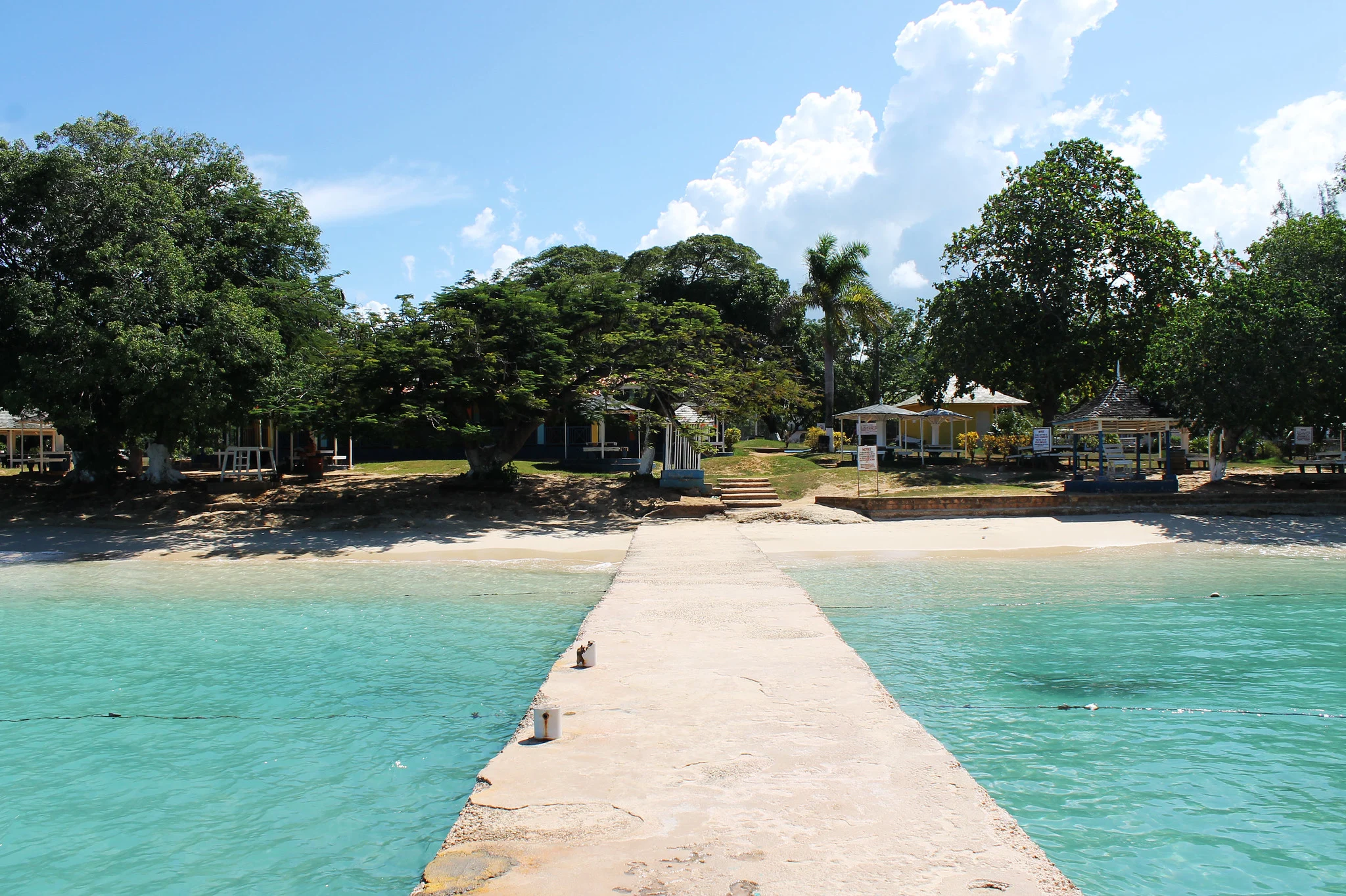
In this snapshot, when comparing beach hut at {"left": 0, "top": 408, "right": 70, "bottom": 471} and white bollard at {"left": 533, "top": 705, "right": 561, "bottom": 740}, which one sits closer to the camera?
white bollard at {"left": 533, "top": 705, "right": 561, "bottom": 740}

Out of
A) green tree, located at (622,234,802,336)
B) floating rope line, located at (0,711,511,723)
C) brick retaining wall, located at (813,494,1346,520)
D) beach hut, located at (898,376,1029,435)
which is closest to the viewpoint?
floating rope line, located at (0,711,511,723)

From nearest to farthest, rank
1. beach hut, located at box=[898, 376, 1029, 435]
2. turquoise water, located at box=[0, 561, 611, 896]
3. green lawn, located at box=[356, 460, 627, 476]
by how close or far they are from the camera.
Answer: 1. turquoise water, located at box=[0, 561, 611, 896]
2. green lawn, located at box=[356, 460, 627, 476]
3. beach hut, located at box=[898, 376, 1029, 435]

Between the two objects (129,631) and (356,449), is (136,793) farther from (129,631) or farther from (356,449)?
(356,449)

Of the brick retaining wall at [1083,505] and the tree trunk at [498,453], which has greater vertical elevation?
the tree trunk at [498,453]

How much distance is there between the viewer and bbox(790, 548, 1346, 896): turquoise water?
174 inches

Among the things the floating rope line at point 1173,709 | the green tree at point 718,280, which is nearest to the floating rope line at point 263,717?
the floating rope line at point 1173,709

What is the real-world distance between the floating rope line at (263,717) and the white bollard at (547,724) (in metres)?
1.87

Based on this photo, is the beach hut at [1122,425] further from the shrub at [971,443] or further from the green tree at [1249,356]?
the shrub at [971,443]

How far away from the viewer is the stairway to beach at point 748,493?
20.5 meters

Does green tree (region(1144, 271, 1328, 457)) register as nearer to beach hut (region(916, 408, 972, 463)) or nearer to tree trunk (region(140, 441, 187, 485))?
beach hut (region(916, 408, 972, 463))

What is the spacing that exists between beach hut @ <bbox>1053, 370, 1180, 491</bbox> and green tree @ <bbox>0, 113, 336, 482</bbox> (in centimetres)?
2036

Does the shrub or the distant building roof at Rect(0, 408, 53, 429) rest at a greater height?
the distant building roof at Rect(0, 408, 53, 429)

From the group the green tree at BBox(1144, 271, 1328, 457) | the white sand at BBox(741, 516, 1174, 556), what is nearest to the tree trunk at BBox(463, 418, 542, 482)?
the white sand at BBox(741, 516, 1174, 556)

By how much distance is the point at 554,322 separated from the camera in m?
21.0
